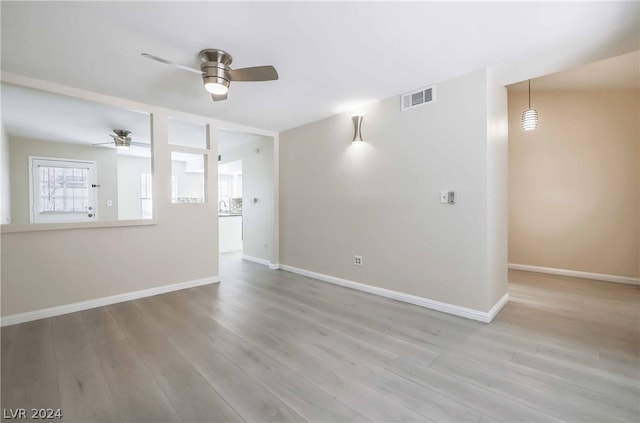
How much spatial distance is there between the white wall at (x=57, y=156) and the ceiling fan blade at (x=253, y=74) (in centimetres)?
564

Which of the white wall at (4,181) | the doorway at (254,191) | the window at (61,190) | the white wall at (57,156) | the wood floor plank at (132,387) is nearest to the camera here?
the wood floor plank at (132,387)

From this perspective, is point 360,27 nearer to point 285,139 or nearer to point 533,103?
point 285,139

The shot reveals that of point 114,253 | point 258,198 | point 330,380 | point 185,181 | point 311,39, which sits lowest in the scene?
point 330,380

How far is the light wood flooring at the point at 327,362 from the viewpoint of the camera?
157cm

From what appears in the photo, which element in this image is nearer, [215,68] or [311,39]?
[311,39]

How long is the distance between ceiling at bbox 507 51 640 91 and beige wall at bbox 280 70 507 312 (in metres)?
1.24

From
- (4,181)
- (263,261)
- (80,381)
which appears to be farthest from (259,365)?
(4,181)

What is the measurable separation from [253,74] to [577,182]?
4.93m

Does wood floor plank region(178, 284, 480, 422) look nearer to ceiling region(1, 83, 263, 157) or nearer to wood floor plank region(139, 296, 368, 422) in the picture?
wood floor plank region(139, 296, 368, 422)

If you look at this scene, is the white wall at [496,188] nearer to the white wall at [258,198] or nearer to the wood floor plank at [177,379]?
the wood floor plank at [177,379]

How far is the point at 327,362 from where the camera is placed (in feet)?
6.66

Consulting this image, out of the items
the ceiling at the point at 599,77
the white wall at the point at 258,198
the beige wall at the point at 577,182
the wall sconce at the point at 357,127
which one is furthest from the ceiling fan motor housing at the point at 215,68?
the beige wall at the point at 577,182

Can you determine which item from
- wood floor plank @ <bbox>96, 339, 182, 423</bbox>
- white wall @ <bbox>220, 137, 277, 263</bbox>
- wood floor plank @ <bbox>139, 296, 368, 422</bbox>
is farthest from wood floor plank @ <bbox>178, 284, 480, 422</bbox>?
white wall @ <bbox>220, 137, 277, 263</bbox>

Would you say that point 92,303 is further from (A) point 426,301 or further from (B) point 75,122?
(A) point 426,301
